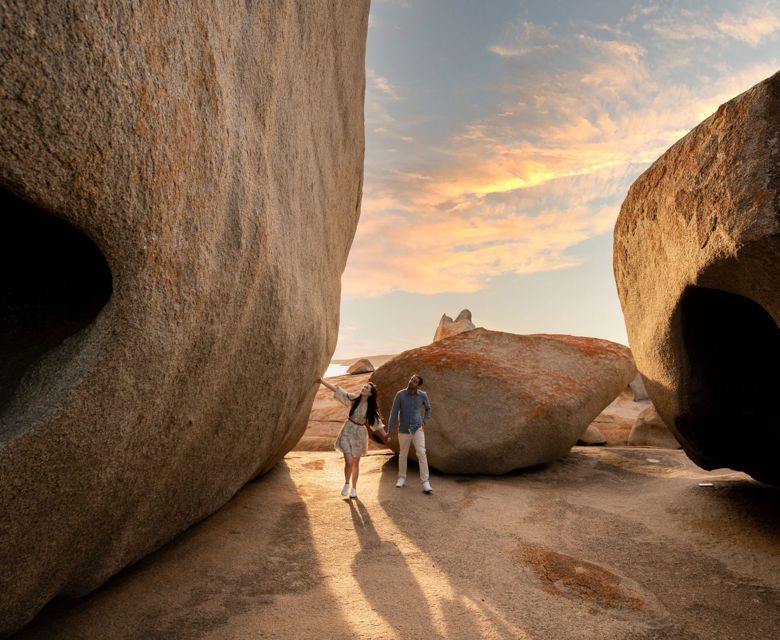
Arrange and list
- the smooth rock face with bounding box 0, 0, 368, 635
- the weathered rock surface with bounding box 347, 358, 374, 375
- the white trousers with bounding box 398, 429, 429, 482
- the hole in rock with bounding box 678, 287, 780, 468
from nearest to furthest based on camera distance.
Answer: the smooth rock face with bounding box 0, 0, 368, 635
the hole in rock with bounding box 678, 287, 780, 468
the white trousers with bounding box 398, 429, 429, 482
the weathered rock surface with bounding box 347, 358, 374, 375

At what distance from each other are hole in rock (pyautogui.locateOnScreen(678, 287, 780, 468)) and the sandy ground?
2.62 ft

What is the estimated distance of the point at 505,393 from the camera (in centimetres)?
848

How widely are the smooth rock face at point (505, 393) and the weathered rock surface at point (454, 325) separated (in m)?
14.9

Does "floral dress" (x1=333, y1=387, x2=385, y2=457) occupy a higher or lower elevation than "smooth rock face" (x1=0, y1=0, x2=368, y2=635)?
lower

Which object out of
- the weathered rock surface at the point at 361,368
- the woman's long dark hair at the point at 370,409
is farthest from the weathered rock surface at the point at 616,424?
the weathered rock surface at the point at 361,368

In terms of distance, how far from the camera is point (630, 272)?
6.25 meters

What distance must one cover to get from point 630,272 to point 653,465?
13.6 ft

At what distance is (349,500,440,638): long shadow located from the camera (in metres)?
3.58

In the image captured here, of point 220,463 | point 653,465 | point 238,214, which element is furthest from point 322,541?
point 653,465

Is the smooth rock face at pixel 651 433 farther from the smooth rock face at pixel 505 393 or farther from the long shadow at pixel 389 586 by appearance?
the long shadow at pixel 389 586

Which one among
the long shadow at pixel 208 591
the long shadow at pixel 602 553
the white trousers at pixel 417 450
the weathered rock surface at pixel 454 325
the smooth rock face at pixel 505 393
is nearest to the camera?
the long shadow at pixel 208 591

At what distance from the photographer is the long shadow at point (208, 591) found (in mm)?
3529

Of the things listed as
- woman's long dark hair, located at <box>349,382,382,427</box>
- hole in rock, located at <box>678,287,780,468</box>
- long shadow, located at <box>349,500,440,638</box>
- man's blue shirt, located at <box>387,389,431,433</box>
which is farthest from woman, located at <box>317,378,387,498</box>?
hole in rock, located at <box>678,287,780,468</box>

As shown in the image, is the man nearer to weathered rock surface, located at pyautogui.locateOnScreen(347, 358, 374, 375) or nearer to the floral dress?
the floral dress
